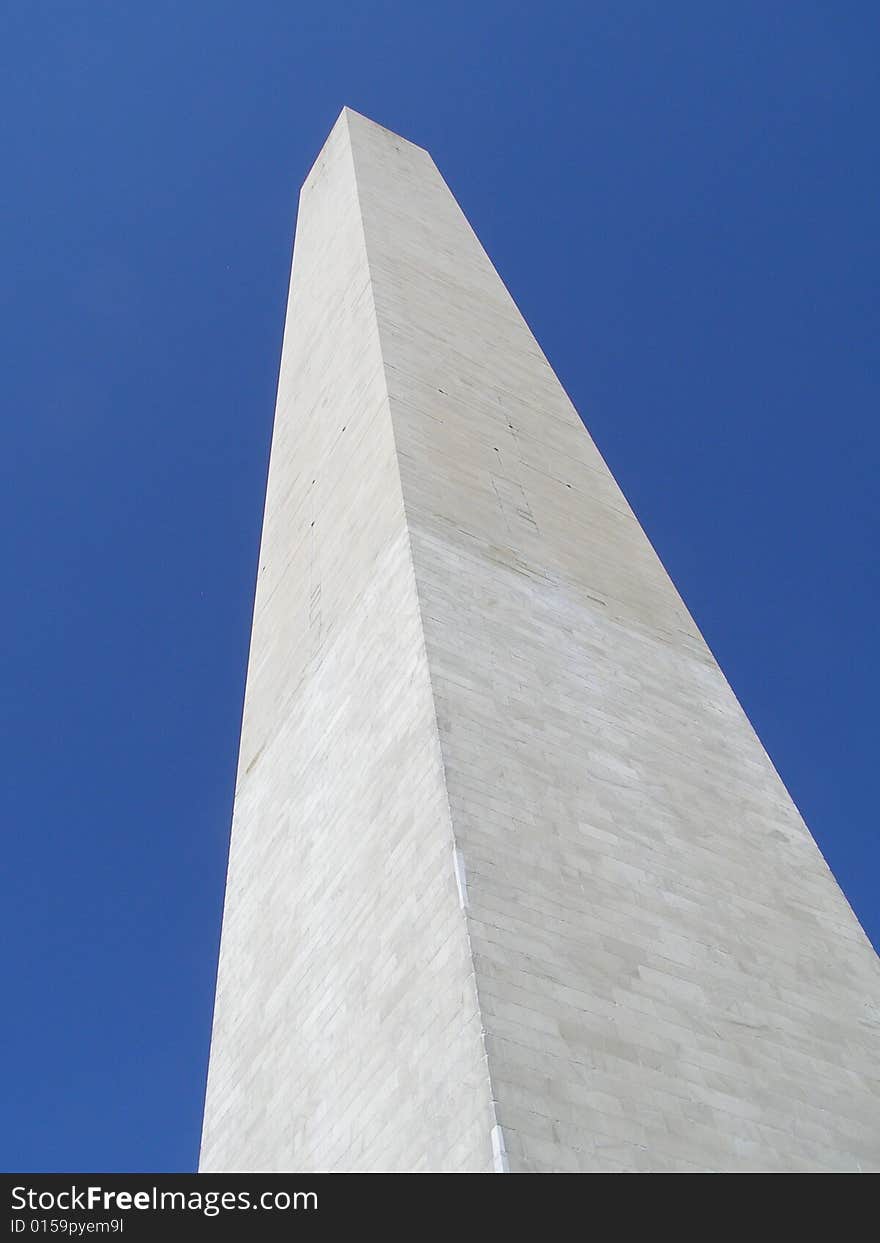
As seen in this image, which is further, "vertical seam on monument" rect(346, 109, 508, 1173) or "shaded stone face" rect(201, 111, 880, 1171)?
"shaded stone face" rect(201, 111, 880, 1171)

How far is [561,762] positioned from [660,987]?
2.10m

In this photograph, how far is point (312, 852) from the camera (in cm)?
1052

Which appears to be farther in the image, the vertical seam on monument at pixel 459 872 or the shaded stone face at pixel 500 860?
the shaded stone face at pixel 500 860

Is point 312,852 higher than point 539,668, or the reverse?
point 539,668

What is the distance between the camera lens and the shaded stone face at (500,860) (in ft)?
24.8

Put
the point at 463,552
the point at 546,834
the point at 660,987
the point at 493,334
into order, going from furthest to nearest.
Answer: the point at 493,334, the point at 463,552, the point at 546,834, the point at 660,987

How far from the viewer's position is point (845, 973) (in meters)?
9.66

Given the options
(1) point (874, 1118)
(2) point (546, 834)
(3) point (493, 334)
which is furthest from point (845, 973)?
(3) point (493, 334)

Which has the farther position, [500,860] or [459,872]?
[500,860]

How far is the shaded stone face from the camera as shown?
757 cm

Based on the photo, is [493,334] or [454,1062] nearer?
[454,1062]

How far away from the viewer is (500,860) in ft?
27.9
